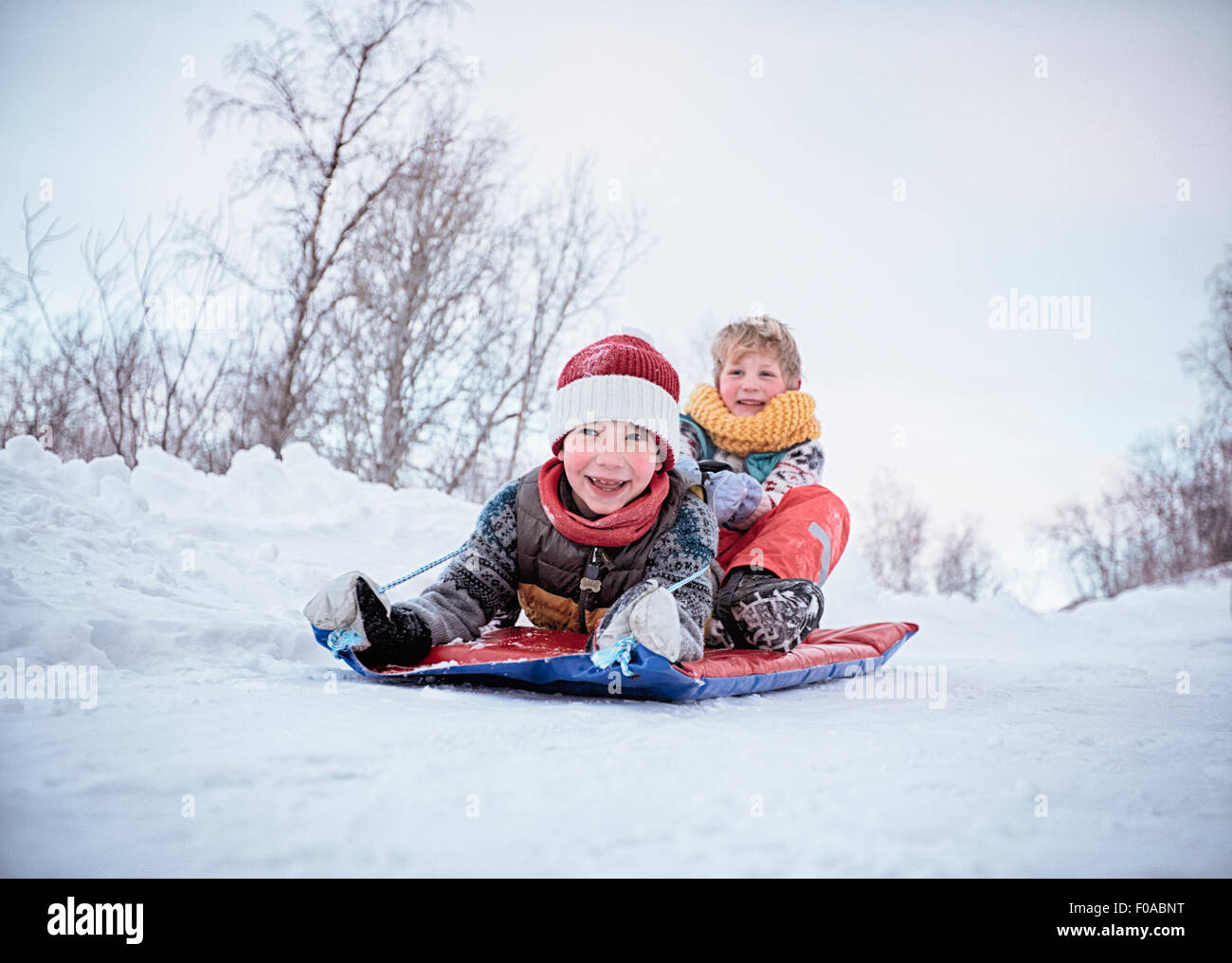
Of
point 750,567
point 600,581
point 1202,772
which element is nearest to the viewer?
point 1202,772

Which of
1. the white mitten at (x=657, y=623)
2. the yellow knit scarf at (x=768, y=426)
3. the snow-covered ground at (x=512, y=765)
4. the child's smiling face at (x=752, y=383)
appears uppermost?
the child's smiling face at (x=752, y=383)

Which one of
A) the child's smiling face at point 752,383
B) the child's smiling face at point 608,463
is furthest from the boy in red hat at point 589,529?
the child's smiling face at point 752,383

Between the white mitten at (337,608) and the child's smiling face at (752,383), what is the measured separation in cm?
166

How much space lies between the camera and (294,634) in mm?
2082

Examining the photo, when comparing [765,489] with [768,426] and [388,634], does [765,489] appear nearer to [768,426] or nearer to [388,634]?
[768,426]

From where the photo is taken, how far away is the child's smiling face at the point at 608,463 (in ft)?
6.46

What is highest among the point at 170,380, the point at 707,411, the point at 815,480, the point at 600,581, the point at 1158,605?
the point at 170,380

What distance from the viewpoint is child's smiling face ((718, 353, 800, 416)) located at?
9.53 ft

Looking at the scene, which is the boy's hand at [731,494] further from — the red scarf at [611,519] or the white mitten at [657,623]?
the white mitten at [657,623]

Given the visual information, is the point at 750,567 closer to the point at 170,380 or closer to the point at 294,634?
the point at 294,634

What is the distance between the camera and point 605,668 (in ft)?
5.20

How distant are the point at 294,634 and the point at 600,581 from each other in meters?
0.81
